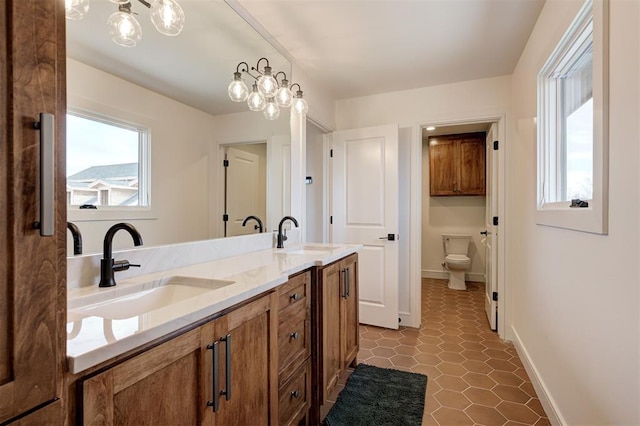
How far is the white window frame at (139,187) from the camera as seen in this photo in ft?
3.80

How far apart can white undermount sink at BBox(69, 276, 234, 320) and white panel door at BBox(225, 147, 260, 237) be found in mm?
659

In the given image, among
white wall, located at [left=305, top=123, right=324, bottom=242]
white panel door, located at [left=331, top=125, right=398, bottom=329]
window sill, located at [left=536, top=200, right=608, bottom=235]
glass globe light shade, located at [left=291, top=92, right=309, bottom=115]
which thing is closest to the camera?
window sill, located at [left=536, top=200, right=608, bottom=235]

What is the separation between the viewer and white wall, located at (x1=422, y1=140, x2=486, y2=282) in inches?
204

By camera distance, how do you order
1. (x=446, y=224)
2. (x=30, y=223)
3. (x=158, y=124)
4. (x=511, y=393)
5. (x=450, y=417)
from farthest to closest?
(x=446, y=224) < (x=511, y=393) < (x=450, y=417) < (x=158, y=124) < (x=30, y=223)

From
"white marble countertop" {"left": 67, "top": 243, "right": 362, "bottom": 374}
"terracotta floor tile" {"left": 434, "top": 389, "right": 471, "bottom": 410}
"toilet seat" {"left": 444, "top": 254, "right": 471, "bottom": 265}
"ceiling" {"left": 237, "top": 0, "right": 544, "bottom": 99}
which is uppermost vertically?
"ceiling" {"left": 237, "top": 0, "right": 544, "bottom": 99}

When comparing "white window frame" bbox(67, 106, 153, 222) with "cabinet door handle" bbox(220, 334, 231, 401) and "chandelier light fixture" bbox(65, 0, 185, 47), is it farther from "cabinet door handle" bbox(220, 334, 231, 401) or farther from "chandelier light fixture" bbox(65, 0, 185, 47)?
"cabinet door handle" bbox(220, 334, 231, 401)

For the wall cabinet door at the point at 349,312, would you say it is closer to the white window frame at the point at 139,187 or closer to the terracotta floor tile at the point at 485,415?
the terracotta floor tile at the point at 485,415

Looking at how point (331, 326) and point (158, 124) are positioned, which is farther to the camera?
point (331, 326)

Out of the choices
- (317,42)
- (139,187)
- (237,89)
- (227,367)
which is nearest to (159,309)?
(227,367)

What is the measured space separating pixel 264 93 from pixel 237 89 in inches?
9.7

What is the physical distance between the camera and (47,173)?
0.57 m

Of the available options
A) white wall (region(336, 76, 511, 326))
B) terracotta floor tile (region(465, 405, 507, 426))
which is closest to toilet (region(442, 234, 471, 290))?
white wall (region(336, 76, 511, 326))

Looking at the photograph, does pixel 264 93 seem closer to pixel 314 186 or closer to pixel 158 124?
pixel 158 124

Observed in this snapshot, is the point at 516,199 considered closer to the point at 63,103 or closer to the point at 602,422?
the point at 602,422
